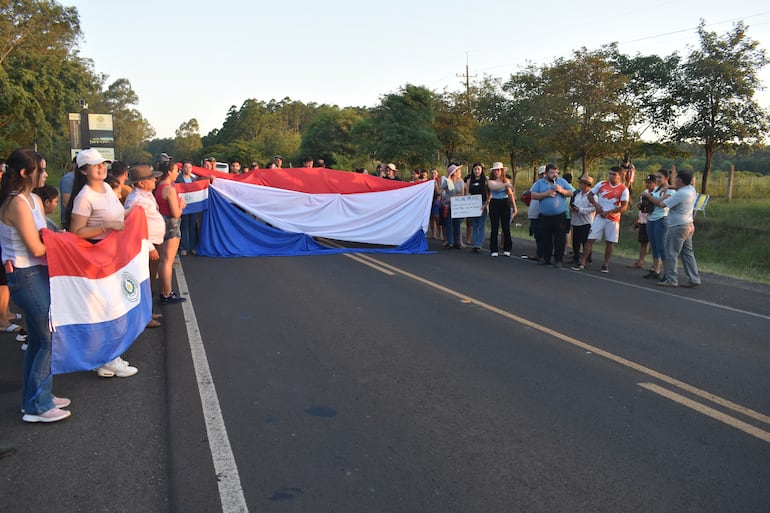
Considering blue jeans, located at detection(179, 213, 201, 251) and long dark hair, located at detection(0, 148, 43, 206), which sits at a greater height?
long dark hair, located at detection(0, 148, 43, 206)

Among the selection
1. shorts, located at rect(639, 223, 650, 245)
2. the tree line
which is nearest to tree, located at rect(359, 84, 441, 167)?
the tree line

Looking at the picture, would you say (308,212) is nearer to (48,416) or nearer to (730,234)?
(48,416)

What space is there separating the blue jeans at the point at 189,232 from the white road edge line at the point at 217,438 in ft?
23.8

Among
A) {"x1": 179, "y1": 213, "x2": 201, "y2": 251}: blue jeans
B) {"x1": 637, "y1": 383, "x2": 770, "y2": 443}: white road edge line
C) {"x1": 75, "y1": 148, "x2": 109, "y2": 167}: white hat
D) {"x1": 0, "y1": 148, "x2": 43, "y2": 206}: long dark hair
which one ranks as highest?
{"x1": 75, "y1": 148, "x2": 109, "y2": 167}: white hat

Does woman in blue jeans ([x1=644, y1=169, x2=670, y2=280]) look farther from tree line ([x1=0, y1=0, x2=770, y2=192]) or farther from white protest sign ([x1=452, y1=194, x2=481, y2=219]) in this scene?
tree line ([x1=0, y1=0, x2=770, y2=192])

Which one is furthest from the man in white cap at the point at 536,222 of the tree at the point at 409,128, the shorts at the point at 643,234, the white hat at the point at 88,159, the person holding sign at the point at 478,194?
the tree at the point at 409,128

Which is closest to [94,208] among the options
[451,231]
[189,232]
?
[189,232]

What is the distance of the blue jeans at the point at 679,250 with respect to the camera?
9.95 metres

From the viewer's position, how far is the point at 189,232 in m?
13.4

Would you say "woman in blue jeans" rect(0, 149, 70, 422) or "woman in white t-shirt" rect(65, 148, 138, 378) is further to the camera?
"woman in white t-shirt" rect(65, 148, 138, 378)

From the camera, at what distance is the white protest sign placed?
14.2m

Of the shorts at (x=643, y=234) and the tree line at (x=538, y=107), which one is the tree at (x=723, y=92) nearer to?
the tree line at (x=538, y=107)

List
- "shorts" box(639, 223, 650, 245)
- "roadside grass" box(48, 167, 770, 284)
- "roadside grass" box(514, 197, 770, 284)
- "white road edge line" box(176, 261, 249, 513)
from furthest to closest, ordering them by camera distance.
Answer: "roadside grass" box(514, 197, 770, 284)
"roadside grass" box(48, 167, 770, 284)
"shorts" box(639, 223, 650, 245)
"white road edge line" box(176, 261, 249, 513)

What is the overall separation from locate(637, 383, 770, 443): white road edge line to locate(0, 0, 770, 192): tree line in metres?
20.0
